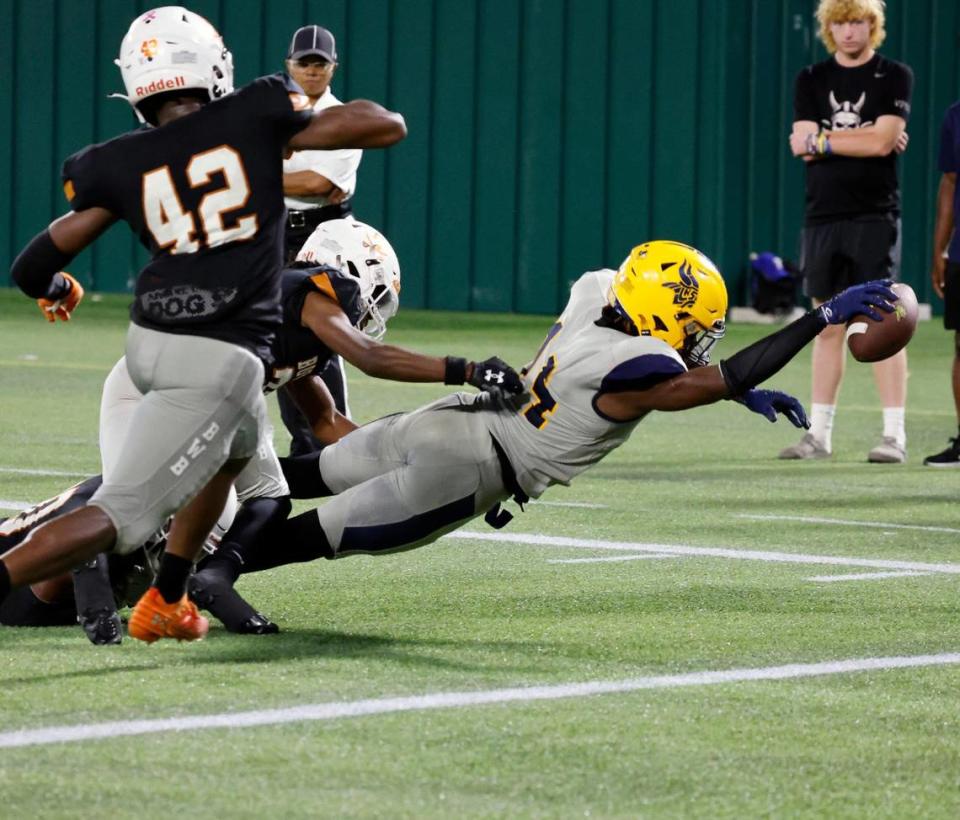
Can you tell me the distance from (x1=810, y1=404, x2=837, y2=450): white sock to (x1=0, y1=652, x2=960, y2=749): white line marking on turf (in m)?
5.64

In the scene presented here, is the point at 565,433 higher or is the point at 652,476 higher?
the point at 565,433

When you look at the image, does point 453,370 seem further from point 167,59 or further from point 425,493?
point 167,59

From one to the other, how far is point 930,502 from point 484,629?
3.89 meters

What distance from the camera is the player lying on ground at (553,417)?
5.90 meters

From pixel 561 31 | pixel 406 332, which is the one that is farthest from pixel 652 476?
pixel 561 31

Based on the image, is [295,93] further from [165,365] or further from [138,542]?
[138,542]

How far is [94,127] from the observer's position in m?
24.4

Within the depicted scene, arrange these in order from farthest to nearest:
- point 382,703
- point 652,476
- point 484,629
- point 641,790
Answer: point 652,476 → point 484,629 → point 382,703 → point 641,790

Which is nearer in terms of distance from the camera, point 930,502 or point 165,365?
point 165,365

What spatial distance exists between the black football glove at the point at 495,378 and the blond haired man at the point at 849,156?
18.9 ft

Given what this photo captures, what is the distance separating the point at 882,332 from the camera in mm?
6020

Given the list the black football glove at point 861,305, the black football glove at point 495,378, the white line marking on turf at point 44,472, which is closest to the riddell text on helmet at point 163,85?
the black football glove at point 495,378

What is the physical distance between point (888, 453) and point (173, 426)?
6.53 meters

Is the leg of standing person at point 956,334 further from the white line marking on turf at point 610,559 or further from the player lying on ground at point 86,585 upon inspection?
the player lying on ground at point 86,585
